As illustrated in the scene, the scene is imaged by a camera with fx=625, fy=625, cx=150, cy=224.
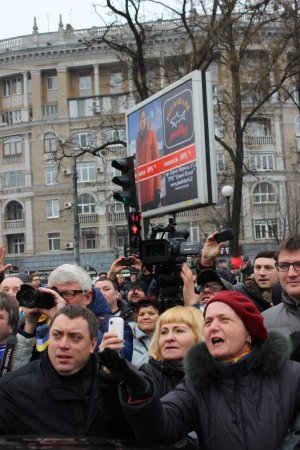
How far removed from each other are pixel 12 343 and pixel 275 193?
46.3 meters

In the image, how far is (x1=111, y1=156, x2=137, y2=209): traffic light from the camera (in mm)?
7148

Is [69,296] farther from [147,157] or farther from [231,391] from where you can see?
[147,157]

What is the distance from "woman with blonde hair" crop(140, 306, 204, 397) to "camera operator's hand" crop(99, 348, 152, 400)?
2.68 feet

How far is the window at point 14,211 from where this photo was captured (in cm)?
5238

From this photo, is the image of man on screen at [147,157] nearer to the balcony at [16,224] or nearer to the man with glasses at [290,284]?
the man with glasses at [290,284]

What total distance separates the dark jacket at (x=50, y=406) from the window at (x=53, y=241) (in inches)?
1896

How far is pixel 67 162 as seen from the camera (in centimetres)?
5003

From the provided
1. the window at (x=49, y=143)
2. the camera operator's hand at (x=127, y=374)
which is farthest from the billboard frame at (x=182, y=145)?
the window at (x=49, y=143)

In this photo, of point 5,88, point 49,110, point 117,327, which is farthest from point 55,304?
point 5,88

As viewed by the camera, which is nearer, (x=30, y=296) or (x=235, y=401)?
(x=235, y=401)

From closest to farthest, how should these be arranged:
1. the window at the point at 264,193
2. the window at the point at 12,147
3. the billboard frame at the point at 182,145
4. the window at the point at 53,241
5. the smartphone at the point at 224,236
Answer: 1. the smartphone at the point at 224,236
2. the billboard frame at the point at 182,145
3. the window at the point at 264,193
4. the window at the point at 53,241
5. the window at the point at 12,147

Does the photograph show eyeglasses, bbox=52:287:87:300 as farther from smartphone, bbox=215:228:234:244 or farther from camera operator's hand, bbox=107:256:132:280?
camera operator's hand, bbox=107:256:132:280

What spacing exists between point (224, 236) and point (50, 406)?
220cm

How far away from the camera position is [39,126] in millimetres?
51688
